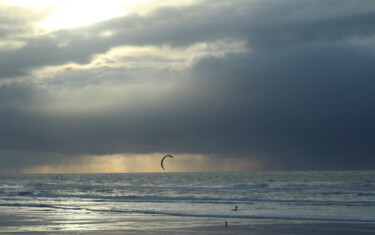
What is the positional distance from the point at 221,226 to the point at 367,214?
33.7 feet

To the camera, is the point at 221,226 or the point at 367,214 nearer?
the point at 221,226

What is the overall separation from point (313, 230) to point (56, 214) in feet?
47.5

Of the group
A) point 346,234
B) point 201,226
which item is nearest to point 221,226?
point 201,226

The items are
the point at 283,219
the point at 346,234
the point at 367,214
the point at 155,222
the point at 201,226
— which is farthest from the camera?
the point at 367,214

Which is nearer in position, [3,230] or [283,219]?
[3,230]

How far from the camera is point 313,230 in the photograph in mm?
22156

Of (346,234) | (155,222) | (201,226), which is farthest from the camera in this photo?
(155,222)

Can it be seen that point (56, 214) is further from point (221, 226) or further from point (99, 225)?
point (221, 226)

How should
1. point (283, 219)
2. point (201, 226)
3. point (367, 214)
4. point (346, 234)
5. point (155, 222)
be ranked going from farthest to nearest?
point (367, 214), point (283, 219), point (155, 222), point (201, 226), point (346, 234)

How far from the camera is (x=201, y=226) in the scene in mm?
23344

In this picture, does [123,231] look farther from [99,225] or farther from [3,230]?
[3,230]

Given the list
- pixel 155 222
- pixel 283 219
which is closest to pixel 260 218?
pixel 283 219

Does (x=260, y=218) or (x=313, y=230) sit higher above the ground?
(x=260, y=218)

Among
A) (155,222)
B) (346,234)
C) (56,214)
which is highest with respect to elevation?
(56,214)
